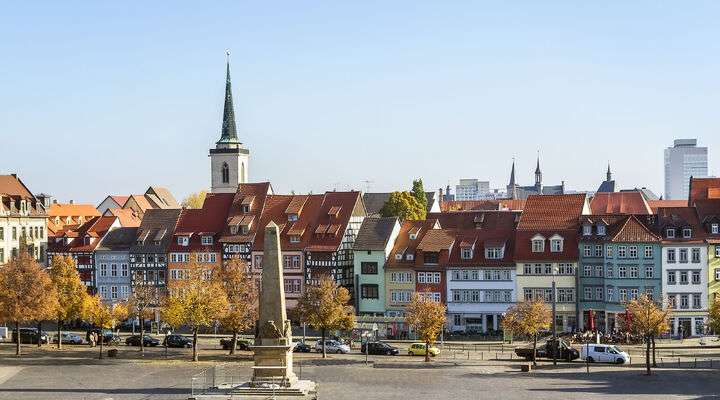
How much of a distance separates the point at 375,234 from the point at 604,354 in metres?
32.6

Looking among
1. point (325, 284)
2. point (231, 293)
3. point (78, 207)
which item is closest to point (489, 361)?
point (325, 284)

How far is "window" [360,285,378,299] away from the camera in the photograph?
336 feet

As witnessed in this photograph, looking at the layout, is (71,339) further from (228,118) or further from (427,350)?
(228,118)

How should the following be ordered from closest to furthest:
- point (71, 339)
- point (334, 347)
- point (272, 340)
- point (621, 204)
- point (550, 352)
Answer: point (272, 340), point (550, 352), point (334, 347), point (71, 339), point (621, 204)

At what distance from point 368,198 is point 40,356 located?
83492 mm

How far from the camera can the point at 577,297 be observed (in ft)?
315

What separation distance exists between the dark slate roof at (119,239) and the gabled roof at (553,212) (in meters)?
40.0

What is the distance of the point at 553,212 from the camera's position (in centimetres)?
10044

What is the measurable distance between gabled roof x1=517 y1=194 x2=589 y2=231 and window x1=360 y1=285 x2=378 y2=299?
46.5 ft

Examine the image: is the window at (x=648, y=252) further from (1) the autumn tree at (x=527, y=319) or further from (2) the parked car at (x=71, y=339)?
(2) the parked car at (x=71, y=339)

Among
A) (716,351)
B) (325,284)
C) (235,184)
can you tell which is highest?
(235,184)

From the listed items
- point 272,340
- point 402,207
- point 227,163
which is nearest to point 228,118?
point 227,163

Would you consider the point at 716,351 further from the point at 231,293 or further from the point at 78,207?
the point at 78,207

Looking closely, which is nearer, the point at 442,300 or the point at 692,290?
the point at 692,290
